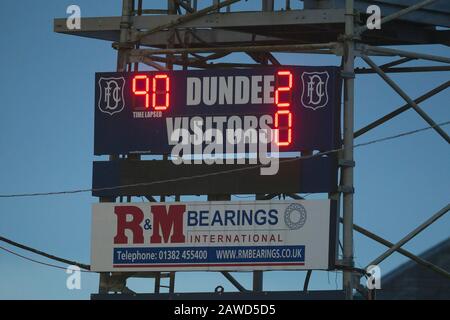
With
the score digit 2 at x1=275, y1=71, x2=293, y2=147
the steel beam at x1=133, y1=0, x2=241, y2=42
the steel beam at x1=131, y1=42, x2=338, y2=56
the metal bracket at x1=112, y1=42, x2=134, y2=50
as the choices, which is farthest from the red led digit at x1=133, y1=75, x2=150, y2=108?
the score digit 2 at x1=275, y1=71, x2=293, y2=147

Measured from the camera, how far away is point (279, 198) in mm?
25828

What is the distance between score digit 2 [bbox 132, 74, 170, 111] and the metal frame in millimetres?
798

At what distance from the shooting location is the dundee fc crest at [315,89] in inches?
992

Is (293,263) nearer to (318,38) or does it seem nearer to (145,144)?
(145,144)

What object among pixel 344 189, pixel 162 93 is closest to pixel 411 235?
pixel 344 189

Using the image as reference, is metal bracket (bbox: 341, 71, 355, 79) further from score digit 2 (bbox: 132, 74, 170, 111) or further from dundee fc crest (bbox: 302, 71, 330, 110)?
score digit 2 (bbox: 132, 74, 170, 111)

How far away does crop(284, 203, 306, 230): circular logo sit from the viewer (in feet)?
81.3

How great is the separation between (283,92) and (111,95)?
361cm

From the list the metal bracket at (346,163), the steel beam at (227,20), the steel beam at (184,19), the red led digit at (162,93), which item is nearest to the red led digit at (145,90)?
the red led digit at (162,93)

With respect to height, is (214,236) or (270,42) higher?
(270,42)

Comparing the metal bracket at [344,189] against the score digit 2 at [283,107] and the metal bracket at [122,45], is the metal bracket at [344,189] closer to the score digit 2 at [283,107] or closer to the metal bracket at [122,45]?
the score digit 2 at [283,107]

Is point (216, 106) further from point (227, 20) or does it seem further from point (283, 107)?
point (227, 20)

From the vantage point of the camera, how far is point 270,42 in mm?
28906
